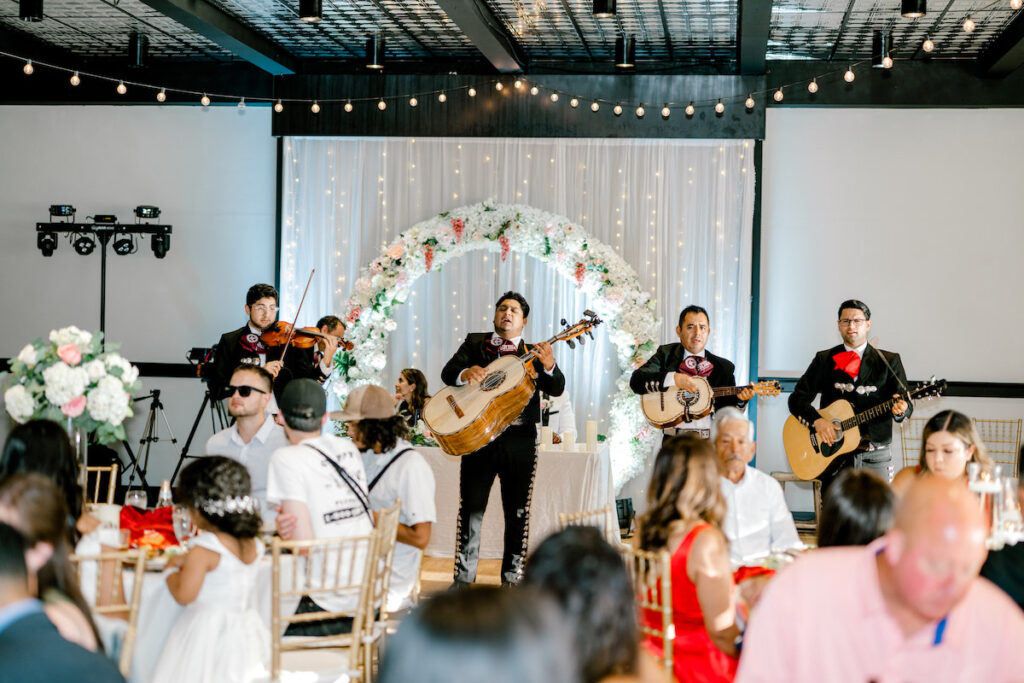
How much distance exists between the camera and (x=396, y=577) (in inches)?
201

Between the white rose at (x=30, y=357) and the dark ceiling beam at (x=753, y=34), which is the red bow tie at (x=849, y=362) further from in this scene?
the white rose at (x=30, y=357)

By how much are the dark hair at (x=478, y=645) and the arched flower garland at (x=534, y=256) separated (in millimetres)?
7646

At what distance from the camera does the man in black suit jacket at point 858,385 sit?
6918mm

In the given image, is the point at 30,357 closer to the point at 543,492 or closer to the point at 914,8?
the point at 543,492

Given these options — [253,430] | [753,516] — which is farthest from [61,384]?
[753,516]

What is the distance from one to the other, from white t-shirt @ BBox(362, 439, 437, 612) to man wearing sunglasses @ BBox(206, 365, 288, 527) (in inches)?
18.9

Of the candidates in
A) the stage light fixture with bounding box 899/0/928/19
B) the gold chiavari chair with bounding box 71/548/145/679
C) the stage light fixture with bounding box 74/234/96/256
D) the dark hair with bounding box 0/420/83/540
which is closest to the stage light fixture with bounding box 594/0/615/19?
the stage light fixture with bounding box 899/0/928/19

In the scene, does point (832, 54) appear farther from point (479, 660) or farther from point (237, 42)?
point (479, 660)

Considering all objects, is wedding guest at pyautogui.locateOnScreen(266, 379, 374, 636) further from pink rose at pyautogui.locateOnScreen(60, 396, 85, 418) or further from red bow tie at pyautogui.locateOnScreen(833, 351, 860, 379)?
red bow tie at pyautogui.locateOnScreen(833, 351, 860, 379)

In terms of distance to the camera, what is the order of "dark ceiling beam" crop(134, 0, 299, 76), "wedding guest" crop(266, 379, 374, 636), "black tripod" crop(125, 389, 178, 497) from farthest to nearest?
"black tripod" crop(125, 389, 178, 497)
"dark ceiling beam" crop(134, 0, 299, 76)
"wedding guest" crop(266, 379, 374, 636)

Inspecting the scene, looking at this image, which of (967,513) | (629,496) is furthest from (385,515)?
(629,496)

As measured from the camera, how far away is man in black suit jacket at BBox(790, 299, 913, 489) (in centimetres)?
692

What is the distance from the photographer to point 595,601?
1.99 metres

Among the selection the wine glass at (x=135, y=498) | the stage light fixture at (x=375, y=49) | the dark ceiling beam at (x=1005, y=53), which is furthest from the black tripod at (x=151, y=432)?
the dark ceiling beam at (x=1005, y=53)
